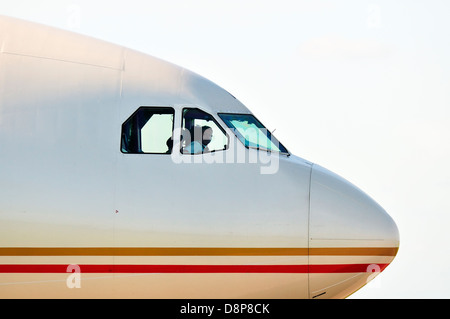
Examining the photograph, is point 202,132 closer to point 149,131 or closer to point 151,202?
point 149,131

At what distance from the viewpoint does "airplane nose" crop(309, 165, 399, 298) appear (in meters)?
10.8

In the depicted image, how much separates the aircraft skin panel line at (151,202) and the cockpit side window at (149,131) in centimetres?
2

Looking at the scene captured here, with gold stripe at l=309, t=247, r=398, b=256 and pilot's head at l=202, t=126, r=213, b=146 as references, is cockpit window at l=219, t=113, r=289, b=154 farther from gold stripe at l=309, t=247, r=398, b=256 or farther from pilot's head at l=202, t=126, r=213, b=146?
gold stripe at l=309, t=247, r=398, b=256

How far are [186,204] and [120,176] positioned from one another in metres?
1.10

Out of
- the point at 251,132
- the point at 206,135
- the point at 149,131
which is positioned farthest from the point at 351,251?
the point at 149,131

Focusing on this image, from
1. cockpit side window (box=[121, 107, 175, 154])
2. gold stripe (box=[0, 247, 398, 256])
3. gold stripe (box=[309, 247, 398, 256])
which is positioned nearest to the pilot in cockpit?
cockpit side window (box=[121, 107, 175, 154])

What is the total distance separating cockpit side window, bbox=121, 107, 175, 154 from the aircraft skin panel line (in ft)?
0.06

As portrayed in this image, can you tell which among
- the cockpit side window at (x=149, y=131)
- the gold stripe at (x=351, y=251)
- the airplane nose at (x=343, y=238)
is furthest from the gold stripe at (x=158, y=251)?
the cockpit side window at (x=149, y=131)

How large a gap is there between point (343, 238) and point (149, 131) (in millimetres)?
3467

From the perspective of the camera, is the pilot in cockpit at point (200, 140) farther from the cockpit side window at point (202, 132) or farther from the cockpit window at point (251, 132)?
the cockpit window at point (251, 132)

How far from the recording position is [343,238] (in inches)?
427

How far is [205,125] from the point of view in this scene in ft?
37.2
